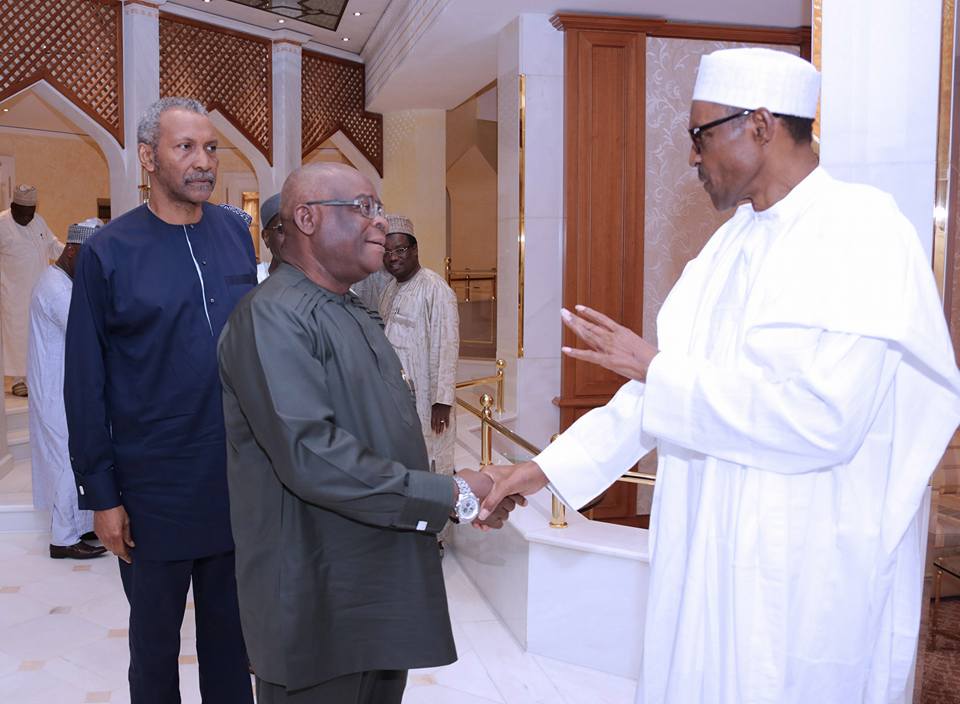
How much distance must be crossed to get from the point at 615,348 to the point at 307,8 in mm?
8671

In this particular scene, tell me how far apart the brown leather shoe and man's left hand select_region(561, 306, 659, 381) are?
441 cm

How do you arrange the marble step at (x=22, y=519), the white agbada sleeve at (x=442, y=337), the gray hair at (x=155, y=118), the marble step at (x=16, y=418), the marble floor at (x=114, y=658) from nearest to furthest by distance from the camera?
the gray hair at (x=155, y=118)
the marble floor at (x=114, y=658)
the white agbada sleeve at (x=442, y=337)
the marble step at (x=22, y=519)
the marble step at (x=16, y=418)

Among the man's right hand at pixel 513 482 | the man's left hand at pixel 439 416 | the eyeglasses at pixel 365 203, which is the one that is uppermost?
the eyeglasses at pixel 365 203

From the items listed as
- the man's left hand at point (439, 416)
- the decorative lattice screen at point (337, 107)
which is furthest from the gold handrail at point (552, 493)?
the decorative lattice screen at point (337, 107)

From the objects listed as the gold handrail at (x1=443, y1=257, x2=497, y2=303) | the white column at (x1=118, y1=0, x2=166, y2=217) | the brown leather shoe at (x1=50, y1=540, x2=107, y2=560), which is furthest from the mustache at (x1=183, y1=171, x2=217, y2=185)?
the gold handrail at (x1=443, y1=257, x2=497, y2=303)

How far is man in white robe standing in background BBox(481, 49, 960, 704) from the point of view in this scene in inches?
68.3

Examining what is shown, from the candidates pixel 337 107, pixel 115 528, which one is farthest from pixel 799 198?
pixel 337 107

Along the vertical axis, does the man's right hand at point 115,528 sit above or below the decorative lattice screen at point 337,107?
below

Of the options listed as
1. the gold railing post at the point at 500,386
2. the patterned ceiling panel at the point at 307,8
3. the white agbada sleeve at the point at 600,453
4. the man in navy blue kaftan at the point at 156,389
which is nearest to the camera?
the white agbada sleeve at the point at 600,453

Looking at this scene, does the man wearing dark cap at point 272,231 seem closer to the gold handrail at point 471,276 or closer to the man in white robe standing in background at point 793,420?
the man in white robe standing in background at point 793,420

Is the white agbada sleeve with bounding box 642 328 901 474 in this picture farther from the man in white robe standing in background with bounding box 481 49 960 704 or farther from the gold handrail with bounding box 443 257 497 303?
the gold handrail with bounding box 443 257 497 303

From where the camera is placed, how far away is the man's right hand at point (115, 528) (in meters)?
2.52

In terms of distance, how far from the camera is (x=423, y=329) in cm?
508

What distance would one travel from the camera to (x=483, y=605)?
4.68 m
